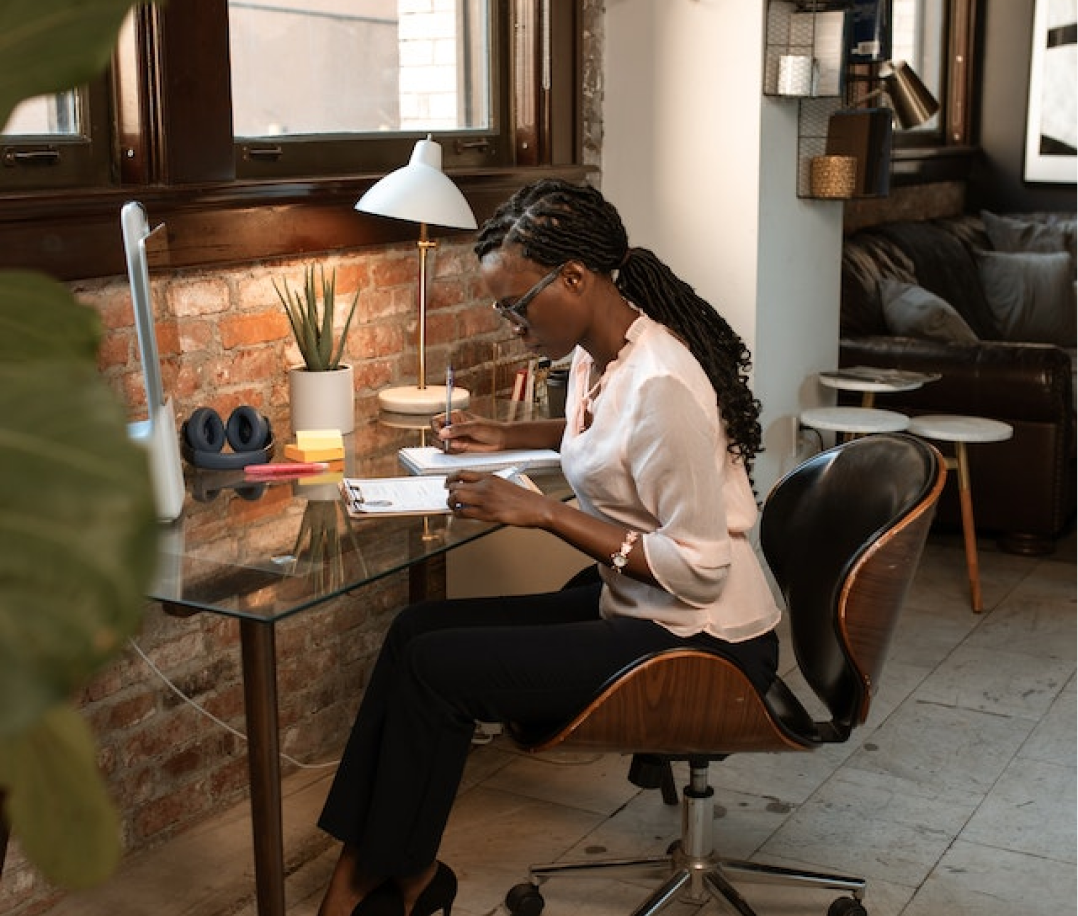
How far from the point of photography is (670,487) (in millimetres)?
2201

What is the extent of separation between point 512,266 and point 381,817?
2.72 feet

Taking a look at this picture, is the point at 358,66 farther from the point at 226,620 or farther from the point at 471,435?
the point at 226,620

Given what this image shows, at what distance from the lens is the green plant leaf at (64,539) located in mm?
354

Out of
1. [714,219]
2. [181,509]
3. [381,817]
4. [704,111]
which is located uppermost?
[704,111]

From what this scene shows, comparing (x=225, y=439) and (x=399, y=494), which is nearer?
(x=399, y=494)

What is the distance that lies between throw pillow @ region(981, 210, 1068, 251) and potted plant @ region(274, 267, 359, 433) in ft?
13.5

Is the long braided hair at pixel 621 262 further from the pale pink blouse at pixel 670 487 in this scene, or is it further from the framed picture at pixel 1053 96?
the framed picture at pixel 1053 96

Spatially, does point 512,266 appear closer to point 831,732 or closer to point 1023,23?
point 831,732

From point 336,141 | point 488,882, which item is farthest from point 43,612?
point 336,141

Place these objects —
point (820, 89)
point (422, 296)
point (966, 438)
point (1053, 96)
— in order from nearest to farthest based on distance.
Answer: point (422, 296) → point (820, 89) → point (966, 438) → point (1053, 96)

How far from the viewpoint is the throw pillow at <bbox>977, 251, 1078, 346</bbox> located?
234 inches

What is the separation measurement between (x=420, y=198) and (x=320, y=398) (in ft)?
1.33

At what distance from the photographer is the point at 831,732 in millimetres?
2359

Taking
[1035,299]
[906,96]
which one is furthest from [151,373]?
[1035,299]
